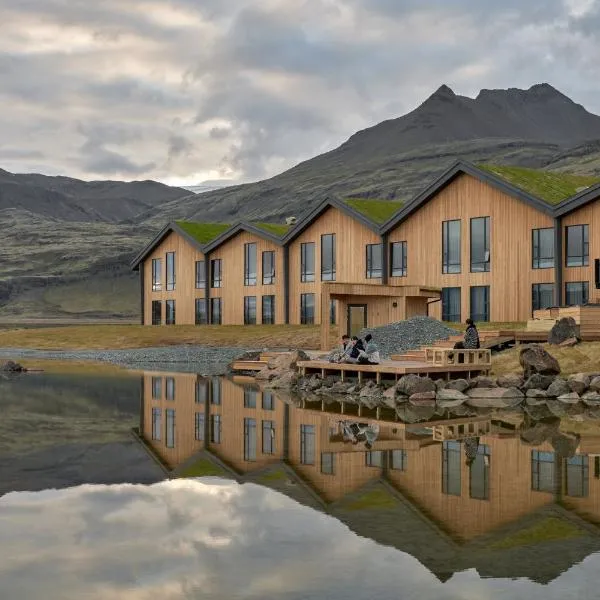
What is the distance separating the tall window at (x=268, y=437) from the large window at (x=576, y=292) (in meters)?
29.3

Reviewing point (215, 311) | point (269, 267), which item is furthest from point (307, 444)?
point (215, 311)

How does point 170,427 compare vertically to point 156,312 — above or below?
below

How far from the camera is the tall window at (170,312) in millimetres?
73625

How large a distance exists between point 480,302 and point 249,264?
67.9 feet

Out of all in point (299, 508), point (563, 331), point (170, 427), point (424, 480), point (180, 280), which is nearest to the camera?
point (299, 508)

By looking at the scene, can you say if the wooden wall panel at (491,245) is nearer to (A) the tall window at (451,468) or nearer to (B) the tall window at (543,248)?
(B) the tall window at (543,248)

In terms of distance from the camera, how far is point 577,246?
4781 centimetres

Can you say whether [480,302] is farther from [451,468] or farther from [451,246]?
[451,468]

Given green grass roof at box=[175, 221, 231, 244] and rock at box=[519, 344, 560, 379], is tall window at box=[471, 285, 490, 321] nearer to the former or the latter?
rock at box=[519, 344, 560, 379]

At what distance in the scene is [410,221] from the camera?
2186 inches

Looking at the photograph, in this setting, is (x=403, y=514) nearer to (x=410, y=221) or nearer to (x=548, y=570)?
(x=548, y=570)

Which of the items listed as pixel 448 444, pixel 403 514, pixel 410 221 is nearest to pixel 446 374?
pixel 448 444

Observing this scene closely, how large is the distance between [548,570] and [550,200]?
134 feet

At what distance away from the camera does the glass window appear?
173 ft
